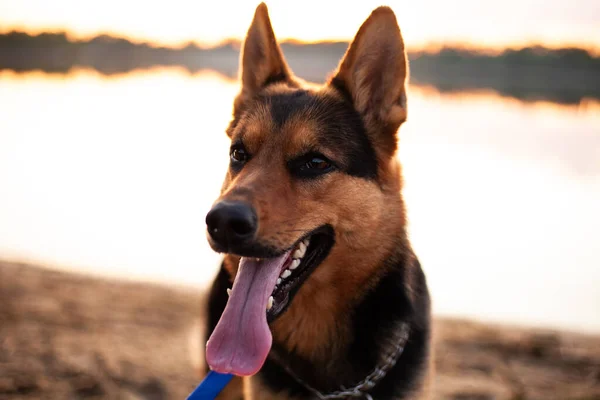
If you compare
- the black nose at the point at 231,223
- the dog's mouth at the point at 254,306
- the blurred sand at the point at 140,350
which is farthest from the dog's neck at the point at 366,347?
the blurred sand at the point at 140,350

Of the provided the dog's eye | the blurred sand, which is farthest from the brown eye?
the blurred sand

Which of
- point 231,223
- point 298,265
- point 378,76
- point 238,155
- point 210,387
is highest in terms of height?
point 378,76

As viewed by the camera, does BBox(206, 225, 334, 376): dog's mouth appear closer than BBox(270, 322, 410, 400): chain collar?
Yes

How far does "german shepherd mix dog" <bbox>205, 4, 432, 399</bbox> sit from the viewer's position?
10.2 feet

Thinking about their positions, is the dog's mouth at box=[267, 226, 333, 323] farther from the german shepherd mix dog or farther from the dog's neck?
the dog's neck

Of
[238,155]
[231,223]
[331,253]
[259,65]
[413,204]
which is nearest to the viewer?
[231,223]

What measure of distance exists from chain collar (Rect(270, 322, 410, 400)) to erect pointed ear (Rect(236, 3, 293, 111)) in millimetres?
1990

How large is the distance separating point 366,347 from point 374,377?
0.19 metres

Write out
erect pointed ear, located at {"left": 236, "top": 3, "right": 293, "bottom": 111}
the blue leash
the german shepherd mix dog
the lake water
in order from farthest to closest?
the lake water
erect pointed ear, located at {"left": 236, "top": 3, "right": 293, "bottom": 111}
the blue leash
the german shepherd mix dog

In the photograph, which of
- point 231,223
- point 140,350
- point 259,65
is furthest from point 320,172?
point 140,350

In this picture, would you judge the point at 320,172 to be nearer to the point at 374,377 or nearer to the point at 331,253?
the point at 331,253

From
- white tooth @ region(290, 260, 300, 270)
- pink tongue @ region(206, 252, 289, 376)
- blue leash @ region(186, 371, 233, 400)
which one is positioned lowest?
blue leash @ region(186, 371, 233, 400)

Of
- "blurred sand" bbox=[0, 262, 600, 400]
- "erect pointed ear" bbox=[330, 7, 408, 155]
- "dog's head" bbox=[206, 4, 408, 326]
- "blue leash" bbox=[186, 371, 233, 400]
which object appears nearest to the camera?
"dog's head" bbox=[206, 4, 408, 326]

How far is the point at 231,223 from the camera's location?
2.84 meters
